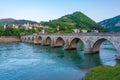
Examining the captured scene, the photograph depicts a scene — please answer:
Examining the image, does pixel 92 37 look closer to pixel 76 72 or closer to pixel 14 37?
pixel 76 72

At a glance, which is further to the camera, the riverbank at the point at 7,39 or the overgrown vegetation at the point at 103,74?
the riverbank at the point at 7,39

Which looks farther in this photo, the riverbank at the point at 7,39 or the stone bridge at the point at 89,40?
the riverbank at the point at 7,39

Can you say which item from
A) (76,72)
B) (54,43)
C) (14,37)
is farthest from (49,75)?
(14,37)

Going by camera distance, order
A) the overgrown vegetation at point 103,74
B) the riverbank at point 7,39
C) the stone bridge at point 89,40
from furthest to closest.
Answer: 1. the riverbank at point 7,39
2. the stone bridge at point 89,40
3. the overgrown vegetation at point 103,74

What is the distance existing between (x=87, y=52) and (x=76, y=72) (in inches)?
776

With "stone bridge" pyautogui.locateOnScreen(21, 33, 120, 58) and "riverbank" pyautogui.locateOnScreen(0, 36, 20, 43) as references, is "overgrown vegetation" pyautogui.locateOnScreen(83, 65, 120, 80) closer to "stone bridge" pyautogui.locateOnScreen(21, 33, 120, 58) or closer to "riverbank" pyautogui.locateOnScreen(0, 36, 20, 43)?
"stone bridge" pyautogui.locateOnScreen(21, 33, 120, 58)

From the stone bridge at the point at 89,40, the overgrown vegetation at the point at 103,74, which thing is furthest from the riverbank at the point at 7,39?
the overgrown vegetation at the point at 103,74

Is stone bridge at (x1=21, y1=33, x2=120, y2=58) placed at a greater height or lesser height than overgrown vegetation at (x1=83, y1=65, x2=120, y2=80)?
greater

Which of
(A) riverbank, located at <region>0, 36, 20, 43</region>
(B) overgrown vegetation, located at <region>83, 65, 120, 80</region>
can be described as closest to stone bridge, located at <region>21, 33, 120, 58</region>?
(B) overgrown vegetation, located at <region>83, 65, 120, 80</region>

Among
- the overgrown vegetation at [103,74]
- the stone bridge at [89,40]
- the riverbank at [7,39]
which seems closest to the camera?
the overgrown vegetation at [103,74]

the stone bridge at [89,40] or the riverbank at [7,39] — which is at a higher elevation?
the stone bridge at [89,40]

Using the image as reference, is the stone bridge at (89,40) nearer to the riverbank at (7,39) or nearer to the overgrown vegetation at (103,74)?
the overgrown vegetation at (103,74)

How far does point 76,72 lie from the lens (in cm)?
3488

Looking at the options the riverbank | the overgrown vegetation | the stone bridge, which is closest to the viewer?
the overgrown vegetation
